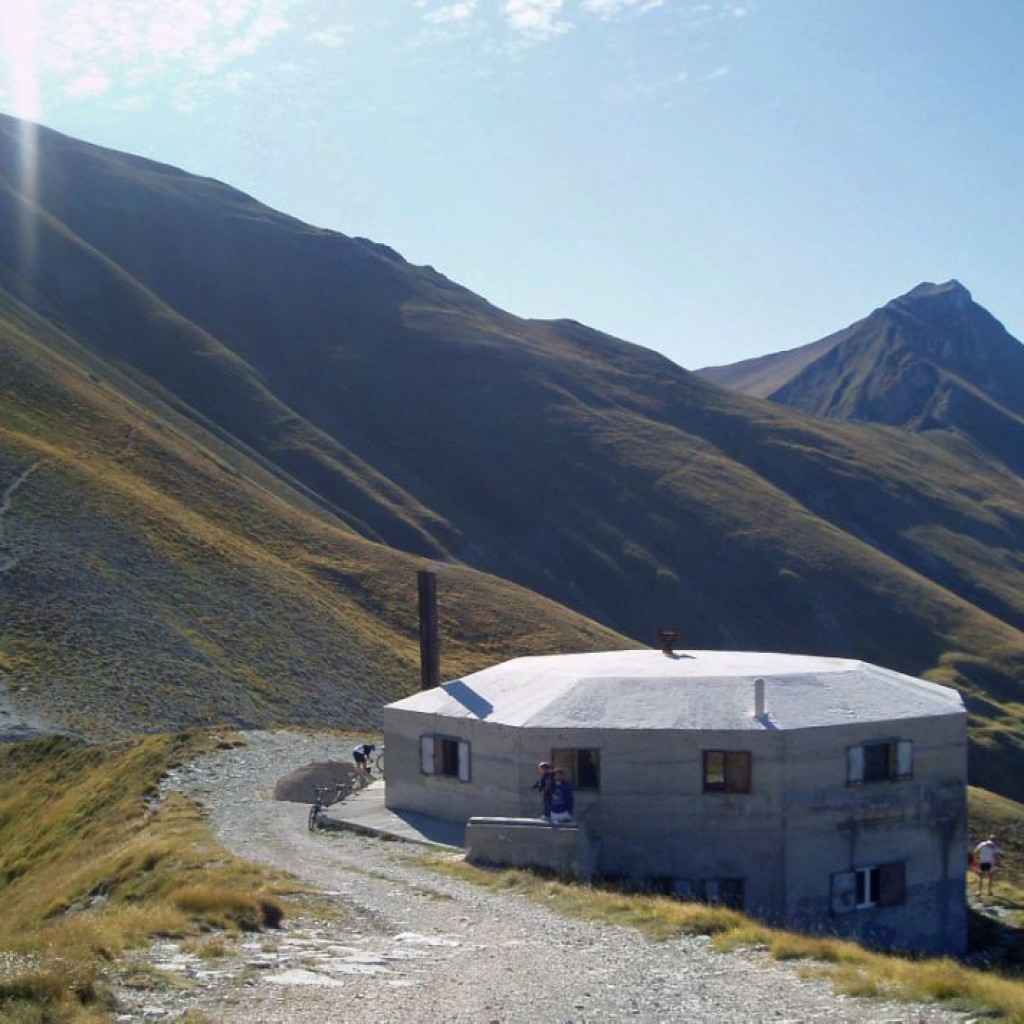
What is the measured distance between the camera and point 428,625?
37.2 m

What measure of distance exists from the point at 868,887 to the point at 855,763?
249cm

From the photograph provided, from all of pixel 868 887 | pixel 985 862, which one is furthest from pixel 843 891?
pixel 985 862

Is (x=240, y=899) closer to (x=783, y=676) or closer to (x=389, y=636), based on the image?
(x=783, y=676)

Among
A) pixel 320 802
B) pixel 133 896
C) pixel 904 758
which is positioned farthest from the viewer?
pixel 320 802

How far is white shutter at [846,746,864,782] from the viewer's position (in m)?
24.7

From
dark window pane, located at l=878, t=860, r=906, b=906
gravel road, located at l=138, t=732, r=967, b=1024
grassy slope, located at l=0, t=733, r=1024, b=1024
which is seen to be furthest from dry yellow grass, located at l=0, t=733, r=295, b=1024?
dark window pane, located at l=878, t=860, r=906, b=906

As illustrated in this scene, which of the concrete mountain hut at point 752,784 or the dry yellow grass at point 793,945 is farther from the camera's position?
the concrete mountain hut at point 752,784

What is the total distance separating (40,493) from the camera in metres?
59.8

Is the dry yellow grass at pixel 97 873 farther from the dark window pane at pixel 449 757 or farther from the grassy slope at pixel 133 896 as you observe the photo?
the dark window pane at pixel 449 757

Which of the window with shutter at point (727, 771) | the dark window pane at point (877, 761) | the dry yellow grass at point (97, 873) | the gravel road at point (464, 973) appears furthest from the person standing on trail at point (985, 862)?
the dry yellow grass at point (97, 873)

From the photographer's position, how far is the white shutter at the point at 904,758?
25.4 meters

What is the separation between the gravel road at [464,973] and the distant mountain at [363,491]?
26744 mm

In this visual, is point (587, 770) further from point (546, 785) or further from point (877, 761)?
point (877, 761)

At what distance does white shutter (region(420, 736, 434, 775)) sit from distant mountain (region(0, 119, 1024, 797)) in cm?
1718
